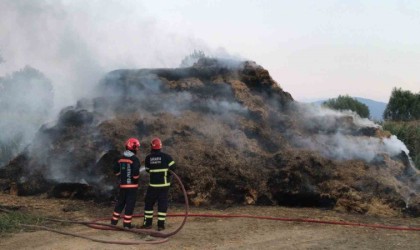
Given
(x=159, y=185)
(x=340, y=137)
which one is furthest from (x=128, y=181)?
(x=340, y=137)

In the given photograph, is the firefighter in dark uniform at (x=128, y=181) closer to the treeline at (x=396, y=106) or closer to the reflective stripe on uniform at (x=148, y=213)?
the reflective stripe on uniform at (x=148, y=213)

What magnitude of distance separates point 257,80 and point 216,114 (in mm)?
1763

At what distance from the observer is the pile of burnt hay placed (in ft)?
32.2

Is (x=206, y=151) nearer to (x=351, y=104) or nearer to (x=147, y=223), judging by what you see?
(x=147, y=223)

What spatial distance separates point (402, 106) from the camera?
109 ft

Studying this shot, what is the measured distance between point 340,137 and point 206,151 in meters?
3.61

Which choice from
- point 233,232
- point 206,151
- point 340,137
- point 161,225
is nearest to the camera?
point 161,225

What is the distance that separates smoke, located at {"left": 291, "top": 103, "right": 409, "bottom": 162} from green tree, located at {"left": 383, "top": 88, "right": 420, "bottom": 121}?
22.6 metres

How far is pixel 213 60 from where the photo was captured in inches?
492

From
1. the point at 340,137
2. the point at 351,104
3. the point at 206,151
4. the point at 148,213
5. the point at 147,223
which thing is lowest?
the point at 147,223

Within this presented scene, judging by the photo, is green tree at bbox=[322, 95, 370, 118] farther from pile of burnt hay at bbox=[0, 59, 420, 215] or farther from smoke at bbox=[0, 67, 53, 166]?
smoke at bbox=[0, 67, 53, 166]

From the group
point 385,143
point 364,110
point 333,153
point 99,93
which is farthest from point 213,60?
point 364,110

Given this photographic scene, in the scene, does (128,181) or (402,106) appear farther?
(402,106)

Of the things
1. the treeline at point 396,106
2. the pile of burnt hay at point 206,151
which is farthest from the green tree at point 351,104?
the pile of burnt hay at point 206,151
